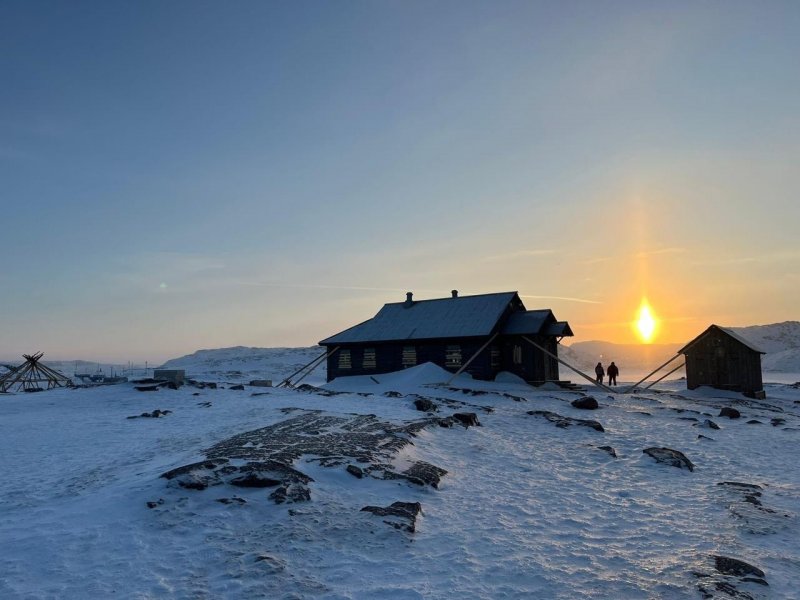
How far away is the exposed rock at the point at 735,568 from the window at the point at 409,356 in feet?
89.7

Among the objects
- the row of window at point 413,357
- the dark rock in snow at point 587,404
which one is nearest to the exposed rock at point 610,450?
the dark rock in snow at point 587,404

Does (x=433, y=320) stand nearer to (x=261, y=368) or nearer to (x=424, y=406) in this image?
(x=424, y=406)

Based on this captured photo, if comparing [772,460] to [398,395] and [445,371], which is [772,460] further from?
[445,371]

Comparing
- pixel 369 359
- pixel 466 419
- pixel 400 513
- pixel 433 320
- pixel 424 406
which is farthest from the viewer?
pixel 369 359

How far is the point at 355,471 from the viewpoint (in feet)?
35.4

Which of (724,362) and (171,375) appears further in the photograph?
(724,362)

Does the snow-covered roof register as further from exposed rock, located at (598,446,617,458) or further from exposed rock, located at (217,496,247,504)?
exposed rock, located at (217,496,247,504)

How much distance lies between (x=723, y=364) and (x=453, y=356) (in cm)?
1719

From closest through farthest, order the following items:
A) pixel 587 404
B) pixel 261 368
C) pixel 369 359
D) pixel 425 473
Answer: pixel 425 473 < pixel 587 404 < pixel 369 359 < pixel 261 368

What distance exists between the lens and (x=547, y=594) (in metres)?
6.90

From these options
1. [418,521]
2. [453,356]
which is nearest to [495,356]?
[453,356]

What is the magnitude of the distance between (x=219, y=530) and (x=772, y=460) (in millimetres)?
15910

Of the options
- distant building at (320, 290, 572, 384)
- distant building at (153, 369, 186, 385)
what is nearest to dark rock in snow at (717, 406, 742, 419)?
distant building at (320, 290, 572, 384)

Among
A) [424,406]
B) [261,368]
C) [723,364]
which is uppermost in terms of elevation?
[723,364]
